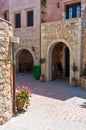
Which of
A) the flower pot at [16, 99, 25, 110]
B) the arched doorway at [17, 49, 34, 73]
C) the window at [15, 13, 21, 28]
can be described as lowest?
the flower pot at [16, 99, 25, 110]

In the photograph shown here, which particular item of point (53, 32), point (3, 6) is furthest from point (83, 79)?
point (3, 6)

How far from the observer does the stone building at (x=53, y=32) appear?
1334cm

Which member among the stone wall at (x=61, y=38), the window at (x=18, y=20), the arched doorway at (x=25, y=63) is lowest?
the arched doorway at (x=25, y=63)

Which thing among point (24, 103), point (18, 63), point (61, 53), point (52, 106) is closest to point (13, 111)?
point (24, 103)

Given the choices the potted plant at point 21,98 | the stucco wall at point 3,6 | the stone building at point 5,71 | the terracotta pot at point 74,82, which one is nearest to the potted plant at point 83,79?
the terracotta pot at point 74,82

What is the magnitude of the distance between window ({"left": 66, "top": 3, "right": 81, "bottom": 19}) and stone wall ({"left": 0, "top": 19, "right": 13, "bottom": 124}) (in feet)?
31.1

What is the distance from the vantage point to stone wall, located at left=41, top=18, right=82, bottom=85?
1322 cm

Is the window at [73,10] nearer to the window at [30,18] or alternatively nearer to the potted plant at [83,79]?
the window at [30,18]

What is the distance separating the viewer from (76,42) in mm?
13250

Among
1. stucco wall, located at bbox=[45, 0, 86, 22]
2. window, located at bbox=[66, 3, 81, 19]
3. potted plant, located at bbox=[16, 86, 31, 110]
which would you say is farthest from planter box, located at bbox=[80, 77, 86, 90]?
stucco wall, located at bbox=[45, 0, 86, 22]

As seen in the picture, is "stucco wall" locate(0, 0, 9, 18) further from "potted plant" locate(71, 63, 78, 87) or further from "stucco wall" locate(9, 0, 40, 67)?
"potted plant" locate(71, 63, 78, 87)

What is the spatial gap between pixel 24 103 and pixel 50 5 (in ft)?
36.7

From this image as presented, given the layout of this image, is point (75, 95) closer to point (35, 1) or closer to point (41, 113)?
point (41, 113)

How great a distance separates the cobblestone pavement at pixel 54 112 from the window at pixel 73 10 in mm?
6799
